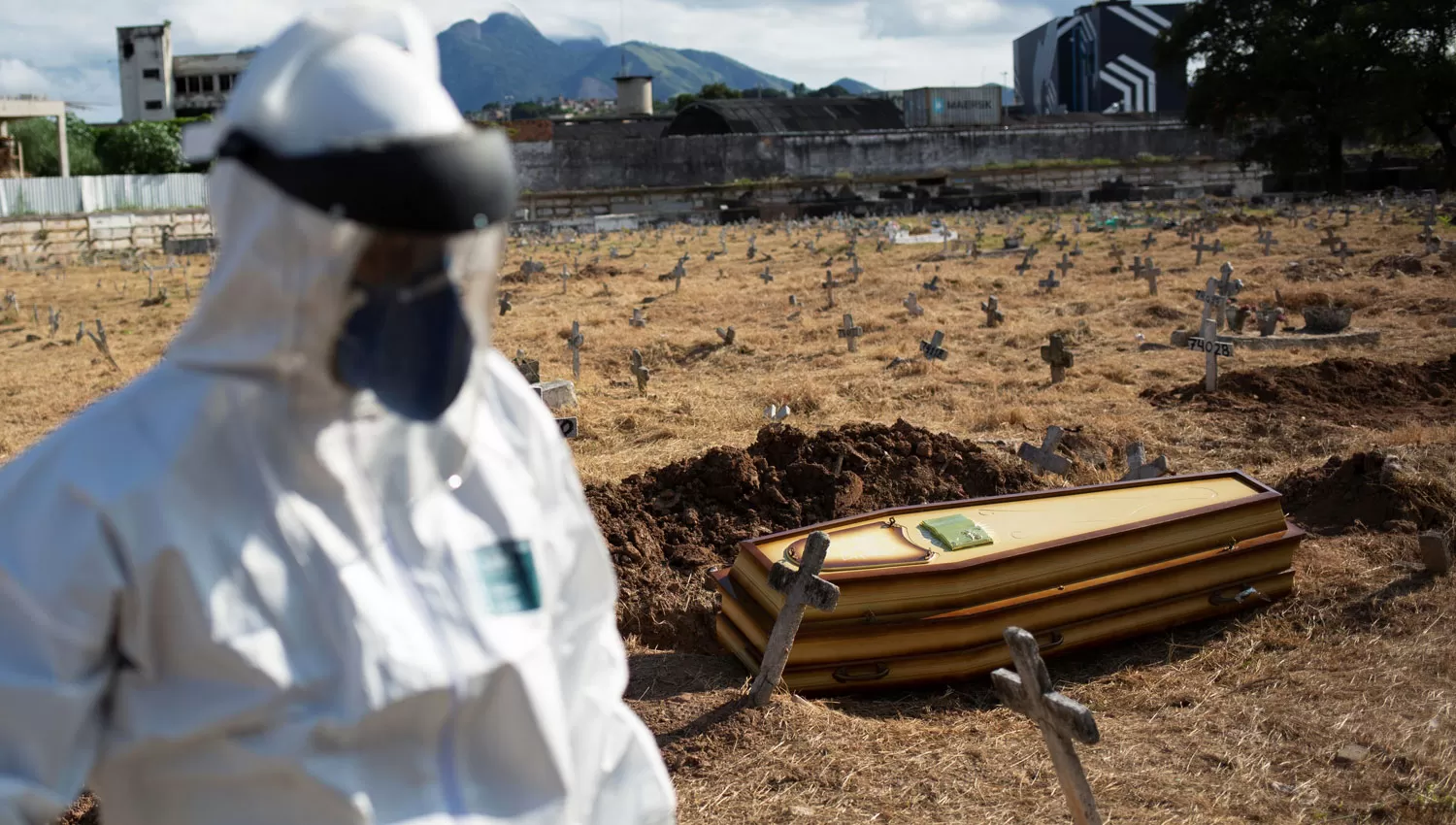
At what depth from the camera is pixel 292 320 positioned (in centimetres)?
129

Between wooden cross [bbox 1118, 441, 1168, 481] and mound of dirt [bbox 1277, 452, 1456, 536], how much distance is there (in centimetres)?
79

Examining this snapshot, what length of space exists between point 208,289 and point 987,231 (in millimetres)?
26993

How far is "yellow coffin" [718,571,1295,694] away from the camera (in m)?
5.00

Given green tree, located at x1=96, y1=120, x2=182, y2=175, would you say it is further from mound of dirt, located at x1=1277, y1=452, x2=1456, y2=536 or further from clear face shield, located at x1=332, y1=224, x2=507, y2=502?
clear face shield, located at x1=332, y1=224, x2=507, y2=502

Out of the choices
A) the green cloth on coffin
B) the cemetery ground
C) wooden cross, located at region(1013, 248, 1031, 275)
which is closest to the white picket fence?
the cemetery ground

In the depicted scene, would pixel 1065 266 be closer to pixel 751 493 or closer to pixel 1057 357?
pixel 1057 357

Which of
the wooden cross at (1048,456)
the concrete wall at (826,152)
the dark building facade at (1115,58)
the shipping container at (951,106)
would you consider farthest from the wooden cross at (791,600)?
the dark building facade at (1115,58)

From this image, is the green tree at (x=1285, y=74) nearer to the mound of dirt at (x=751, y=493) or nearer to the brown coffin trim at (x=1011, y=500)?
the mound of dirt at (x=751, y=493)

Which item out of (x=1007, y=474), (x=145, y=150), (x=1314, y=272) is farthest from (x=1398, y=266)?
(x=145, y=150)

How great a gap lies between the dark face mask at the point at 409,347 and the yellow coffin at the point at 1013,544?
352 cm

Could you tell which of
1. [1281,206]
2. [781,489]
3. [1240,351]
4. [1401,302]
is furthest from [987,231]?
[781,489]

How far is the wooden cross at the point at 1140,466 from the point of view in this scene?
686 centimetres

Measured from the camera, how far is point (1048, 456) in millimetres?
7430

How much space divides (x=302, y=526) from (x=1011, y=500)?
4.72m
